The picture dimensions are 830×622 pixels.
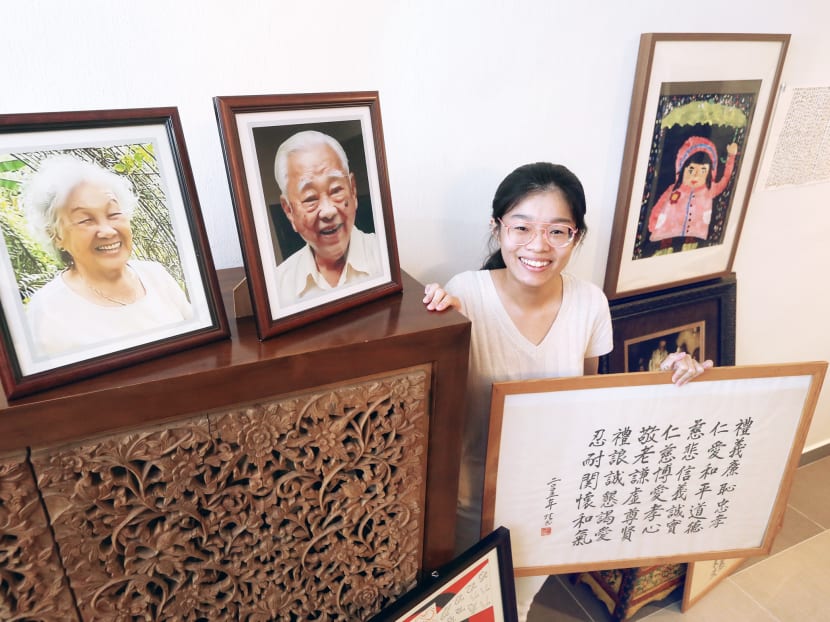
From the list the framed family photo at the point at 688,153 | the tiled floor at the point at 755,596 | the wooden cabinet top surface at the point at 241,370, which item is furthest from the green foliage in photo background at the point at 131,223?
the tiled floor at the point at 755,596

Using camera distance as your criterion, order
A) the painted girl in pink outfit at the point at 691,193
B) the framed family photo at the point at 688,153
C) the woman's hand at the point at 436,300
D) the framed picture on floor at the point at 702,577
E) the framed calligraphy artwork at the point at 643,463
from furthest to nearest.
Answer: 1. the framed picture on floor at the point at 702,577
2. the painted girl in pink outfit at the point at 691,193
3. the framed family photo at the point at 688,153
4. the framed calligraphy artwork at the point at 643,463
5. the woman's hand at the point at 436,300

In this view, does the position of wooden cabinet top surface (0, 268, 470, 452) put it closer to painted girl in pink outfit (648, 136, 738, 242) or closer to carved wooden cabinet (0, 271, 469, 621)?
carved wooden cabinet (0, 271, 469, 621)

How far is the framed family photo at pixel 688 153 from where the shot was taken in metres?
1.28

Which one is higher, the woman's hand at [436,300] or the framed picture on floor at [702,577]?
the woman's hand at [436,300]

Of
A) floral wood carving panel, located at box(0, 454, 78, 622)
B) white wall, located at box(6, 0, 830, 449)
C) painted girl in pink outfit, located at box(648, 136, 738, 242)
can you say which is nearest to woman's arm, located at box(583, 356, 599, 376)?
Result: white wall, located at box(6, 0, 830, 449)

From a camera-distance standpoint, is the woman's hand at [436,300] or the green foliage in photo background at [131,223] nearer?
the green foliage in photo background at [131,223]

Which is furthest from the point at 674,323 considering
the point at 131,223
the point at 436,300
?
the point at 131,223

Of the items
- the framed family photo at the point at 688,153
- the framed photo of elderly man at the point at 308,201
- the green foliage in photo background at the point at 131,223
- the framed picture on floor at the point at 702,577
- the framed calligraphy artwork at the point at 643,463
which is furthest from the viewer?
the framed picture on floor at the point at 702,577

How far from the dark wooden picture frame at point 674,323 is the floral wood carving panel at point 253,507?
34.1 inches

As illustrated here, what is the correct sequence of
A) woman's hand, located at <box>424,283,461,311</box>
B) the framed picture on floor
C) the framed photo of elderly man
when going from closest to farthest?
1. the framed photo of elderly man
2. woman's hand, located at <box>424,283,461,311</box>
3. the framed picture on floor

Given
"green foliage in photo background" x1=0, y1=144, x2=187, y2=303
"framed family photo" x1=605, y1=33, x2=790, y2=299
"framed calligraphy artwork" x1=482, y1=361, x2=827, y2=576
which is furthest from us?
"framed family photo" x1=605, y1=33, x2=790, y2=299

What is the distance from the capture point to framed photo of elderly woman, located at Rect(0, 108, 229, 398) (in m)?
0.57

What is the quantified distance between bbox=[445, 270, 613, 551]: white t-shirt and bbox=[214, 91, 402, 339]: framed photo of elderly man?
30 cm

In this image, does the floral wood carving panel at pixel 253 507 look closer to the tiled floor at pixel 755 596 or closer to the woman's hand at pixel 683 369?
the woman's hand at pixel 683 369
